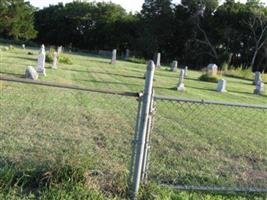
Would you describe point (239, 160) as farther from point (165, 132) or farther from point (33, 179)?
point (33, 179)

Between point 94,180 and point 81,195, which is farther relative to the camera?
point 94,180

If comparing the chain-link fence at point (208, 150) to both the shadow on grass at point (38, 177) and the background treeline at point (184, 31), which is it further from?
the background treeline at point (184, 31)

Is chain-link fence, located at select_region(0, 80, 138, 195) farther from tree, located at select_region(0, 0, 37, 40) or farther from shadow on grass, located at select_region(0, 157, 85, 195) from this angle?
tree, located at select_region(0, 0, 37, 40)

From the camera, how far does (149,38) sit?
220 ft

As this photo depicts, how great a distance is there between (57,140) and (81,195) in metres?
2.67

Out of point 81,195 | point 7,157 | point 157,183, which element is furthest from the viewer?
point 7,157

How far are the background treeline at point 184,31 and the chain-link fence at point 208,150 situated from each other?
46323 mm

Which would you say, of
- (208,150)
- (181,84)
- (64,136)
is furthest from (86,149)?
(181,84)

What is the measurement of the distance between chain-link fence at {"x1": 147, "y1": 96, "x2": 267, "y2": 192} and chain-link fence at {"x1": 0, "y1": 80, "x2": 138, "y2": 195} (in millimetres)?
595

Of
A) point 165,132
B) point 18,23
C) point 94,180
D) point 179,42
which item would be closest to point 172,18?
point 179,42

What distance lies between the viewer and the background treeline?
198 ft

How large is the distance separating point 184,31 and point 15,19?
896 inches

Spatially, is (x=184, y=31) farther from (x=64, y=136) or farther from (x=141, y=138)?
(x=141, y=138)

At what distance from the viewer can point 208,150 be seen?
26.9 ft
